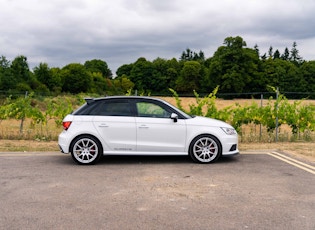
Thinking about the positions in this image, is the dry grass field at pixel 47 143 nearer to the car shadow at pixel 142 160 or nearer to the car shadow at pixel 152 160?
the car shadow at pixel 142 160

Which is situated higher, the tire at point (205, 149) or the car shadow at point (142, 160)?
the tire at point (205, 149)

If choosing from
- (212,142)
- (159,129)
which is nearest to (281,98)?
(212,142)

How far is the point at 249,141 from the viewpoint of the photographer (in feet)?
39.4

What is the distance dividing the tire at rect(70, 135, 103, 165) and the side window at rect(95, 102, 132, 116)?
65cm

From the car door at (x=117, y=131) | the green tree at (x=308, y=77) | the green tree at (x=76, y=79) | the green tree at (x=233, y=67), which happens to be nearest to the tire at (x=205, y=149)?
the car door at (x=117, y=131)

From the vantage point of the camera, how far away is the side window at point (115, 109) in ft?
27.8

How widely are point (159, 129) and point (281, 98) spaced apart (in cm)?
581

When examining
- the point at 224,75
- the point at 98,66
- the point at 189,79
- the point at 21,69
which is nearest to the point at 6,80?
the point at 21,69

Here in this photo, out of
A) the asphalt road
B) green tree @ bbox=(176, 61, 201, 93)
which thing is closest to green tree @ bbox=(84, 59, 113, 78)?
green tree @ bbox=(176, 61, 201, 93)

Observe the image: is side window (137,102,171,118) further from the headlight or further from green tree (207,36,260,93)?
green tree (207,36,260,93)

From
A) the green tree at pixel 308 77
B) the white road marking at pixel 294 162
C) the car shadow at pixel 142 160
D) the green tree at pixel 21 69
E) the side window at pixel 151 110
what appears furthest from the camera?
the green tree at pixel 308 77

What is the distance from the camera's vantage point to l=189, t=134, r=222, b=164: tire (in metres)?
8.35

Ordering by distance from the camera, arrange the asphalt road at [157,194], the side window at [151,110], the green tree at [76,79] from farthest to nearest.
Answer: the green tree at [76,79] < the side window at [151,110] < the asphalt road at [157,194]

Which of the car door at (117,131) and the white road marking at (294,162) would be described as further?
the car door at (117,131)
